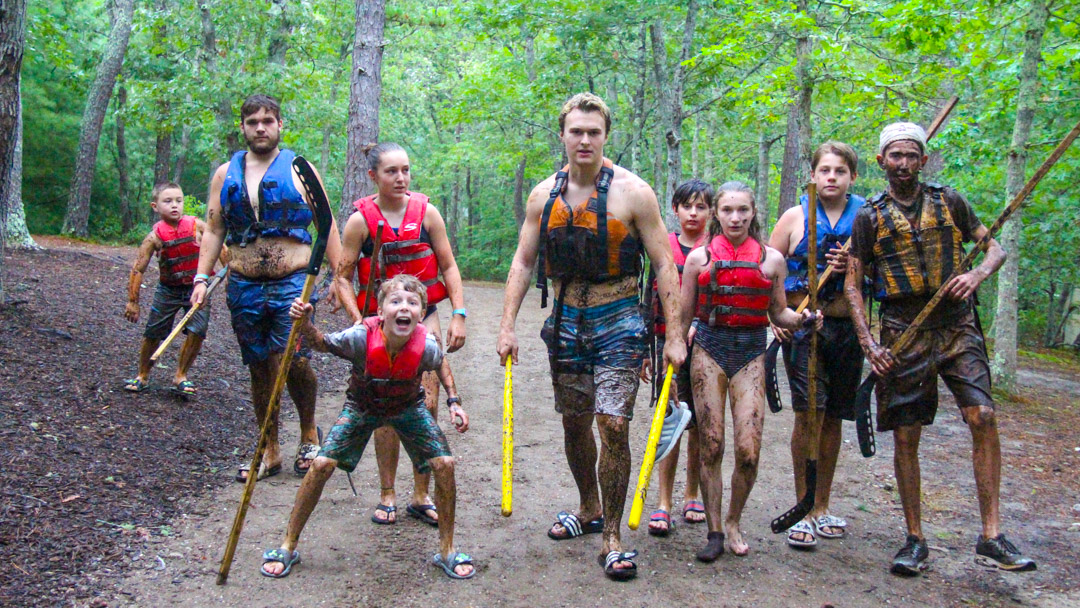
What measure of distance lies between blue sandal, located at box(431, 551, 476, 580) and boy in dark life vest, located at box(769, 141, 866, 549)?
83.8 inches

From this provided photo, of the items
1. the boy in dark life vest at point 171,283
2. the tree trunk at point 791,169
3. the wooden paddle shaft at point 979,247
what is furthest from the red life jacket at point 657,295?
the tree trunk at point 791,169

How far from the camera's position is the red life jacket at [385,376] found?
4250 millimetres

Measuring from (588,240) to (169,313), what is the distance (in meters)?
4.47

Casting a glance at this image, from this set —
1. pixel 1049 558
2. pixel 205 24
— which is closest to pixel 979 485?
pixel 1049 558

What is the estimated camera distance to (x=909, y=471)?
470cm

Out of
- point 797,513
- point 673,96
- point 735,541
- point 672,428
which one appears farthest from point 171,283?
point 673,96

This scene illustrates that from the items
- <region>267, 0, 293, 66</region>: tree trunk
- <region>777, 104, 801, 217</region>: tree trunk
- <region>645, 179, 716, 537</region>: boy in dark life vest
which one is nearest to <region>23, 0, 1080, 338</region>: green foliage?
<region>267, 0, 293, 66</region>: tree trunk

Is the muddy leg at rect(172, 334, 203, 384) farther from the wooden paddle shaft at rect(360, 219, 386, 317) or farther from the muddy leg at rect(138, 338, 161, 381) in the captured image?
the wooden paddle shaft at rect(360, 219, 386, 317)

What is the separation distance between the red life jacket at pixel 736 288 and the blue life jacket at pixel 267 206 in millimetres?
2625

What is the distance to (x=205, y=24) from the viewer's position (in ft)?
65.8

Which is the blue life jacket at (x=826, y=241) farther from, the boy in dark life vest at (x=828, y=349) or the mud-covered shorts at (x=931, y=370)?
the mud-covered shorts at (x=931, y=370)

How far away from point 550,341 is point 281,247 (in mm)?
2053

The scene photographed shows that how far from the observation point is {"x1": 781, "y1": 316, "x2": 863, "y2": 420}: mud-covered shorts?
5156mm

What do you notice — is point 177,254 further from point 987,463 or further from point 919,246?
point 987,463
